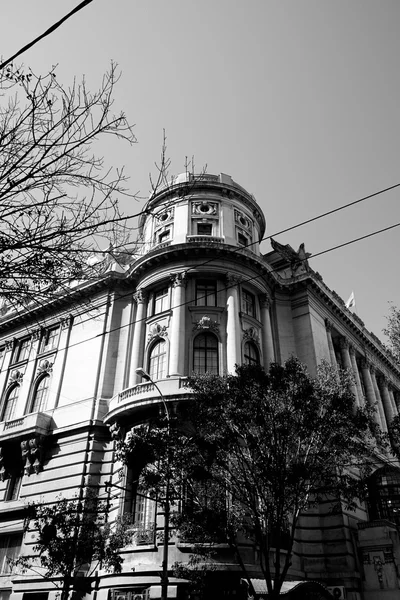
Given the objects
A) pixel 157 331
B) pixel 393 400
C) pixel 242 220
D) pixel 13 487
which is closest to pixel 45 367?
pixel 13 487

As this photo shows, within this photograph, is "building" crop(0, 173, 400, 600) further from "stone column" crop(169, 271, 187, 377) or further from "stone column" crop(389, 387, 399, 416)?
"stone column" crop(389, 387, 399, 416)

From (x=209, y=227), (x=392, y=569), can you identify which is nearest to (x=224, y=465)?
(x=392, y=569)

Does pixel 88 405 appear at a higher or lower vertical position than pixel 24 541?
higher

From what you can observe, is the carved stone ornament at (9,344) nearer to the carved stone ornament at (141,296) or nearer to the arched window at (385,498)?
the carved stone ornament at (141,296)

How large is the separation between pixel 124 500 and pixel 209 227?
56.0 ft

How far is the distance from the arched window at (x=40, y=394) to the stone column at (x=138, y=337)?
22.4 feet

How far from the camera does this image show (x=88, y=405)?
2567cm

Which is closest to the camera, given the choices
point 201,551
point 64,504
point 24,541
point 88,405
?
point 201,551

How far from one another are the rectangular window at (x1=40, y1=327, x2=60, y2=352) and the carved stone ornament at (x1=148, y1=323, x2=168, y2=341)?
812 centimetres

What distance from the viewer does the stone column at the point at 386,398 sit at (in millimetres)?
37109

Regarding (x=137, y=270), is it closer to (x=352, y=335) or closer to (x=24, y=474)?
(x=24, y=474)

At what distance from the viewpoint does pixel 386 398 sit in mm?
37969

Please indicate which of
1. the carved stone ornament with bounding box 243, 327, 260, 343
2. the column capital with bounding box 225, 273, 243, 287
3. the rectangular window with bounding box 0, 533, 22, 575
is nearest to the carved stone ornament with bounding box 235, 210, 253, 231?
the column capital with bounding box 225, 273, 243, 287

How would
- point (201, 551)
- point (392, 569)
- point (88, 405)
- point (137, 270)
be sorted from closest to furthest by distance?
point (201, 551) < point (392, 569) < point (88, 405) < point (137, 270)
